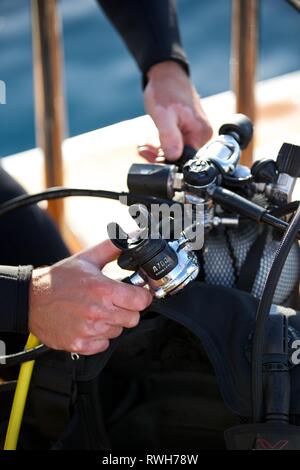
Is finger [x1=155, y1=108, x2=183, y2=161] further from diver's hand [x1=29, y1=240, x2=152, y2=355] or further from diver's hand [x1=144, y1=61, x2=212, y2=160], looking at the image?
diver's hand [x1=29, y1=240, x2=152, y2=355]

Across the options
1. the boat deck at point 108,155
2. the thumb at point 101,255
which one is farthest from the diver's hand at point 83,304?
the boat deck at point 108,155

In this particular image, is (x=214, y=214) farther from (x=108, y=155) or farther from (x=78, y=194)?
(x=108, y=155)

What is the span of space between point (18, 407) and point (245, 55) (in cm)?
150

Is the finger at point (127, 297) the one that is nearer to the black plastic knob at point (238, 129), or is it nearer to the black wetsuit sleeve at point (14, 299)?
the black wetsuit sleeve at point (14, 299)

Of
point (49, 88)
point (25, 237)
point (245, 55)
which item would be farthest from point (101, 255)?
point (245, 55)

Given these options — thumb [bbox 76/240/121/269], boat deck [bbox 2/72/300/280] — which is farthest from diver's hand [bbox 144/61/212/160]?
boat deck [bbox 2/72/300/280]

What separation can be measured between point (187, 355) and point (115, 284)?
0.21 metres

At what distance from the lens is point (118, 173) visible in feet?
7.50

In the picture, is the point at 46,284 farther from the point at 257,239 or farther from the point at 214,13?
the point at 214,13

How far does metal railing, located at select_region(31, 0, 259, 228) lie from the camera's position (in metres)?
1.98

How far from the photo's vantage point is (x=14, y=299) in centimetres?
81

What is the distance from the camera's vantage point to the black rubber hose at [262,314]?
0.72 meters

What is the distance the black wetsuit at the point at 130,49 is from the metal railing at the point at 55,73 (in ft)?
2.04
